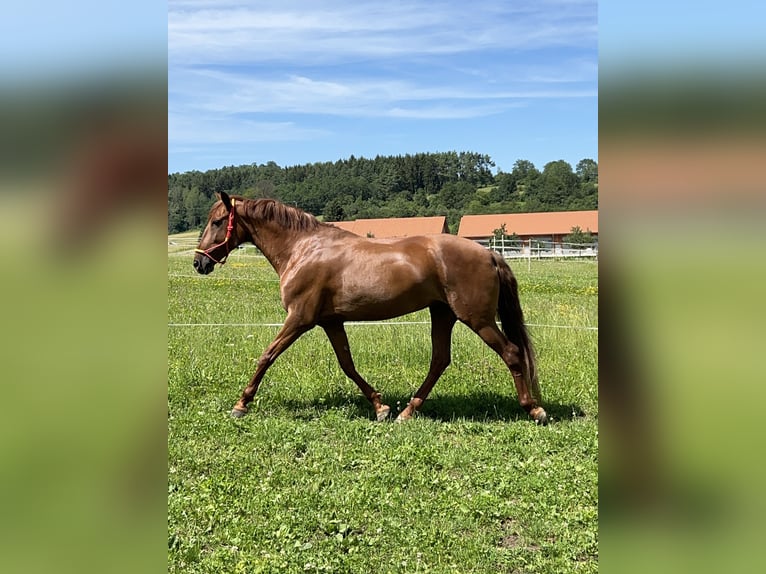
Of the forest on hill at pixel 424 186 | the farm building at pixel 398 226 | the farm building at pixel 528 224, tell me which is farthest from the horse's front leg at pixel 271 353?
the farm building at pixel 528 224

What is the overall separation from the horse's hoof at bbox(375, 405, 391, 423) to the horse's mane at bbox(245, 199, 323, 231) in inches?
82.8

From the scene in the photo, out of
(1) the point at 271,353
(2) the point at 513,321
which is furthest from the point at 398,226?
(1) the point at 271,353

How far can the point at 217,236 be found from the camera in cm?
659

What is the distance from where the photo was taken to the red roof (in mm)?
74375

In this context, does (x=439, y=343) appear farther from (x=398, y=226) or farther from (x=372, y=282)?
(x=398, y=226)

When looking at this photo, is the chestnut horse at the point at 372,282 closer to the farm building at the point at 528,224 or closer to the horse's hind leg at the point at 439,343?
the horse's hind leg at the point at 439,343

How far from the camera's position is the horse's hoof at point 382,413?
631cm

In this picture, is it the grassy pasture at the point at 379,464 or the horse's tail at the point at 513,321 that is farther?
the horse's tail at the point at 513,321

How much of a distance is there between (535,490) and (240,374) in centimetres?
444

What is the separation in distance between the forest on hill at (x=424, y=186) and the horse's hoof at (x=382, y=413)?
5659 cm

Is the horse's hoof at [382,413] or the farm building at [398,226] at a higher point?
the farm building at [398,226]

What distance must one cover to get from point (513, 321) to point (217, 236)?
132 inches

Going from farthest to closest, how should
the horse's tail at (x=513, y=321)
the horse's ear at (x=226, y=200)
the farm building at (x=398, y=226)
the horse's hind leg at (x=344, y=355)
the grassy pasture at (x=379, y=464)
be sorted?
1. the farm building at (x=398, y=226)
2. the horse's hind leg at (x=344, y=355)
3. the horse's ear at (x=226, y=200)
4. the horse's tail at (x=513, y=321)
5. the grassy pasture at (x=379, y=464)
